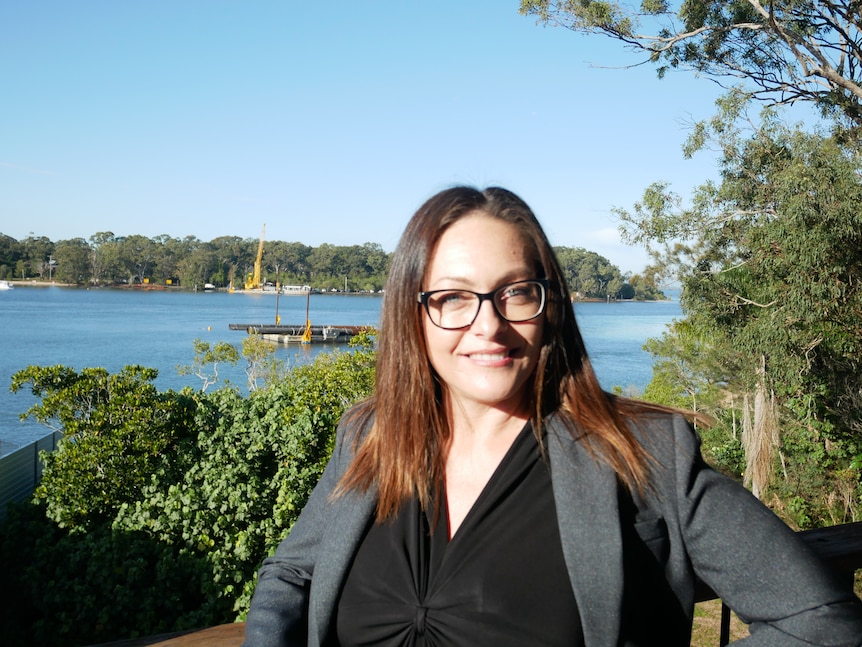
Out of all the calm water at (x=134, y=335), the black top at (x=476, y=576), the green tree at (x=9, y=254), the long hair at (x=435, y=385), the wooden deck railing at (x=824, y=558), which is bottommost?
the calm water at (x=134, y=335)

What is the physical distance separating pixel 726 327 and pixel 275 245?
79.3 metres

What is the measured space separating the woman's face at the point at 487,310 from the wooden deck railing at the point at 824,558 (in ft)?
2.41

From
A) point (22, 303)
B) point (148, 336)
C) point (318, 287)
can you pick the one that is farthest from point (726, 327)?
point (318, 287)

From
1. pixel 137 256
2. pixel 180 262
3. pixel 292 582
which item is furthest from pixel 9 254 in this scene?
pixel 292 582

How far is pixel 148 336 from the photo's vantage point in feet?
150

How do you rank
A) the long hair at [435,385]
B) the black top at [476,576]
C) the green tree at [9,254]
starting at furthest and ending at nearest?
the green tree at [9,254] < the long hair at [435,385] < the black top at [476,576]

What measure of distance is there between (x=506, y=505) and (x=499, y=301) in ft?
1.10

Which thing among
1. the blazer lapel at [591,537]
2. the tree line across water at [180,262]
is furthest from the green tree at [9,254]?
the blazer lapel at [591,537]

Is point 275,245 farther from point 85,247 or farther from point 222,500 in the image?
point 222,500

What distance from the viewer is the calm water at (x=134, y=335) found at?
91.9ft

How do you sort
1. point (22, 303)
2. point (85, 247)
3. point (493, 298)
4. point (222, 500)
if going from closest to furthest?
point (493, 298)
point (222, 500)
point (22, 303)
point (85, 247)

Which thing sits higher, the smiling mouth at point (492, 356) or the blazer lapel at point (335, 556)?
the smiling mouth at point (492, 356)

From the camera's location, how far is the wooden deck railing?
1.54 metres

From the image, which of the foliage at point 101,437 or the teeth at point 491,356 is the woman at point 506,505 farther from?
the foliage at point 101,437
